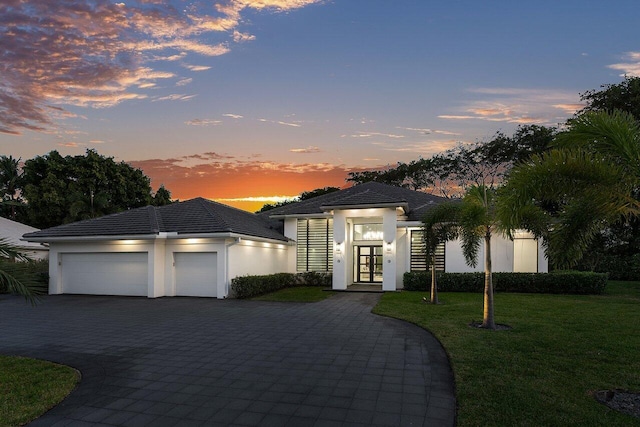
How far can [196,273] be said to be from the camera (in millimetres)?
16750

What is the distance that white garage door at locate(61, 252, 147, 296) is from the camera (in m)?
16.9

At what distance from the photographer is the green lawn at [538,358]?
4.56m

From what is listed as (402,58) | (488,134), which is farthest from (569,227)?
(488,134)

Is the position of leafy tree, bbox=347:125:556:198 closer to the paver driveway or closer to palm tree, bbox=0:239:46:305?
the paver driveway

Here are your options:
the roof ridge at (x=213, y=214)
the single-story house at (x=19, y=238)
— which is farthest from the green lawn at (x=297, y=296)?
the single-story house at (x=19, y=238)

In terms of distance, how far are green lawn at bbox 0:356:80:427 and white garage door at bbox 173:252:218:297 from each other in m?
9.49

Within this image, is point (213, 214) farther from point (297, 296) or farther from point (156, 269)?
point (297, 296)

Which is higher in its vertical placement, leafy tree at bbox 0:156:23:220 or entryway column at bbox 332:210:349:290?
leafy tree at bbox 0:156:23:220

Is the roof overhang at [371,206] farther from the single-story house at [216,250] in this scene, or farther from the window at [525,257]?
the window at [525,257]

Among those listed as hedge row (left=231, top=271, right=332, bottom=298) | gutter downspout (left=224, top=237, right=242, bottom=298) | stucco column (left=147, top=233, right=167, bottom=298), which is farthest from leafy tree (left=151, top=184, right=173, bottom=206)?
gutter downspout (left=224, top=237, right=242, bottom=298)

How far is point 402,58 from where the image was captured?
45.6ft

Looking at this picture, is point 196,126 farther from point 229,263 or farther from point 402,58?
point 402,58

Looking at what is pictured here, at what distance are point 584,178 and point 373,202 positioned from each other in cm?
1270

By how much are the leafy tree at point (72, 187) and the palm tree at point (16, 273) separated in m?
30.4
